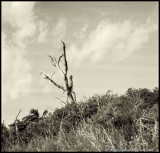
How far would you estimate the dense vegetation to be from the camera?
22.8 feet

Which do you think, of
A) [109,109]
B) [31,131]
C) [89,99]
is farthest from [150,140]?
[89,99]

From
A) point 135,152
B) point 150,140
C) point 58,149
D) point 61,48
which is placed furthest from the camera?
point 61,48

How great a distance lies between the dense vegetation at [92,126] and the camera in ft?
22.8

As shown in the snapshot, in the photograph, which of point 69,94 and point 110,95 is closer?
point 110,95

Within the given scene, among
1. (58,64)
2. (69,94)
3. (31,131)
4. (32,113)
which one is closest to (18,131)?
(31,131)

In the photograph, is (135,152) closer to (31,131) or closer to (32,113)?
(31,131)

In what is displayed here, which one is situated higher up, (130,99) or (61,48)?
(61,48)

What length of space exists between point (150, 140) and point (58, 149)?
2178 mm

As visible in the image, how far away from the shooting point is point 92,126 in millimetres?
8867

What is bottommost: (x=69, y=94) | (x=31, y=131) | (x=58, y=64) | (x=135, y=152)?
(x=135, y=152)

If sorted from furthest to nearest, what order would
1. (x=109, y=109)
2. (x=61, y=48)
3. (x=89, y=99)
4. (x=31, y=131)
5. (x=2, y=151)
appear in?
(x=61, y=48)
(x=89, y=99)
(x=31, y=131)
(x=109, y=109)
(x=2, y=151)

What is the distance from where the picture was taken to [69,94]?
2258 cm

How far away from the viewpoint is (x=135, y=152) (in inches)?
228

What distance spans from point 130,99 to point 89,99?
2.38 meters
